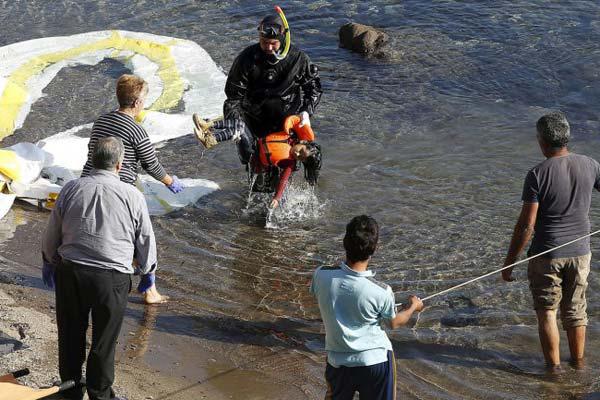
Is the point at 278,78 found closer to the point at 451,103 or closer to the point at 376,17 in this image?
the point at 451,103

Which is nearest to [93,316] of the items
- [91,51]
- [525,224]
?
[525,224]

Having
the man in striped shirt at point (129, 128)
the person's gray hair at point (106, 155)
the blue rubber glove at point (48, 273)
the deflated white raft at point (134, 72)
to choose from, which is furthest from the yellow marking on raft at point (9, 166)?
the person's gray hair at point (106, 155)

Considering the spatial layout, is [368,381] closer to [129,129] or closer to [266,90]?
[129,129]

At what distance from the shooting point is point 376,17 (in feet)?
52.9

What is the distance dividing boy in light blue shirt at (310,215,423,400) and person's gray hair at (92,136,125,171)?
1.33 meters

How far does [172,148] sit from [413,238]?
3583mm

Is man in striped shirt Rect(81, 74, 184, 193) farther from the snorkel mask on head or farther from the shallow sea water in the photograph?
the snorkel mask on head

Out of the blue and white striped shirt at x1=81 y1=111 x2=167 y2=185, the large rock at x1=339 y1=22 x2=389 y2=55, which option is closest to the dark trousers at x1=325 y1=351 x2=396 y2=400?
the blue and white striped shirt at x1=81 y1=111 x2=167 y2=185

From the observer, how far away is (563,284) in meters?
6.10

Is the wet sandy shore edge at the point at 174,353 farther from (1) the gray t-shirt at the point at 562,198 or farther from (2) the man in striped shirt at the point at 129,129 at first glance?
(1) the gray t-shirt at the point at 562,198

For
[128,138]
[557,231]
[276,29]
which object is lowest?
[557,231]

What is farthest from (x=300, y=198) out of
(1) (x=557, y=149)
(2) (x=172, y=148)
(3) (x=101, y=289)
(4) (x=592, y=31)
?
(4) (x=592, y=31)

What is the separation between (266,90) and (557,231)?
3606 mm

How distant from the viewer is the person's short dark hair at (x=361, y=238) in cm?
432
